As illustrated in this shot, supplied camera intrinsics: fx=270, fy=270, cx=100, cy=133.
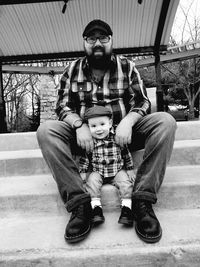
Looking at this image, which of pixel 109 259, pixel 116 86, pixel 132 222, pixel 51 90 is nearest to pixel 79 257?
pixel 109 259

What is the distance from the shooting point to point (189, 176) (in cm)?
217

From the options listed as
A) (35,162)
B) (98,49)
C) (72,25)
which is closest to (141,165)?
(98,49)

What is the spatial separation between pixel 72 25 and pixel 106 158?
2719 mm

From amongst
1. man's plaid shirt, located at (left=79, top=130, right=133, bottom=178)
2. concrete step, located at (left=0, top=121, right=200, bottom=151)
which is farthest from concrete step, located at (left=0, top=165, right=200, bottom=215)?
concrete step, located at (left=0, top=121, right=200, bottom=151)

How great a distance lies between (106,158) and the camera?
1.95m

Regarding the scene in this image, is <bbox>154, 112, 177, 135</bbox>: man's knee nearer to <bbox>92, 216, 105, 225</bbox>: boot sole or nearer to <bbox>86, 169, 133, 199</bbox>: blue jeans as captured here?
<bbox>86, 169, 133, 199</bbox>: blue jeans

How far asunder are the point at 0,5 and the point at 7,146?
1.84 meters

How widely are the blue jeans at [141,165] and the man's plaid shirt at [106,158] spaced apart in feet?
0.80

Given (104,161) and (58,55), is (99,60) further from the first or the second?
(58,55)

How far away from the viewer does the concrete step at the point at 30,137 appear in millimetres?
2918

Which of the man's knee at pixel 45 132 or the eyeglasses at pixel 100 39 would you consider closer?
the man's knee at pixel 45 132

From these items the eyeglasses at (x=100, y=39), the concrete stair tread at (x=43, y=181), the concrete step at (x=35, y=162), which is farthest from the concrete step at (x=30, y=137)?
the eyeglasses at (x=100, y=39)

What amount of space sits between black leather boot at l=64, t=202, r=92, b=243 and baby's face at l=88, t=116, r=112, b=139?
50cm

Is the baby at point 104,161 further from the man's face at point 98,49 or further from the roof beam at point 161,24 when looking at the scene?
the roof beam at point 161,24
